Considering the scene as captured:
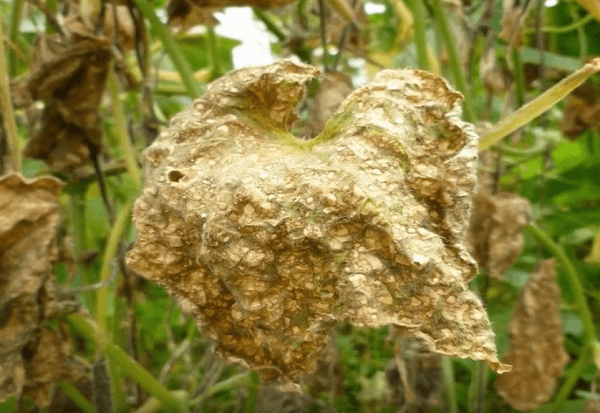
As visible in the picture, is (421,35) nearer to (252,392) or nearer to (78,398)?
(252,392)

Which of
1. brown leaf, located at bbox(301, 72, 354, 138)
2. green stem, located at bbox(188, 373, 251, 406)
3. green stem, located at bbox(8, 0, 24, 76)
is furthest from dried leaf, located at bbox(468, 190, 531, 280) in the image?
green stem, located at bbox(8, 0, 24, 76)

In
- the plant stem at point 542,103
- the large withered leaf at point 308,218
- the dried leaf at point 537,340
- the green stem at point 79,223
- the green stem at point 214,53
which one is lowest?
the dried leaf at point 537,340

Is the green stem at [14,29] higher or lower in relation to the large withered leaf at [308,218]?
higher

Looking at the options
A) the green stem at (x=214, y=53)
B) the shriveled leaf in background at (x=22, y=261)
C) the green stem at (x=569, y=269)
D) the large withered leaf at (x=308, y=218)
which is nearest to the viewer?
the large withered leaf at (x=308, y=218)

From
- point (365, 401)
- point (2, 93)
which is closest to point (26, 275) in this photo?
point (2, 93)

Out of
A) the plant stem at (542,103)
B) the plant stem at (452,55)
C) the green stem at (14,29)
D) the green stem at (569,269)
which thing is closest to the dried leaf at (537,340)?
the green stem at (569,269)

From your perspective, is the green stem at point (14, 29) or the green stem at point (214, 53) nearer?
the green stem at point (14, 29)

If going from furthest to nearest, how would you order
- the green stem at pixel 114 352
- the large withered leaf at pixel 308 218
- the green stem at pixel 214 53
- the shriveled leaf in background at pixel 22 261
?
the green stem at pixel 214 53, the green stem at pixel 114 352, the shriveled leaf in background at pixel 22 261, the large withered leaf at pixel 308 218

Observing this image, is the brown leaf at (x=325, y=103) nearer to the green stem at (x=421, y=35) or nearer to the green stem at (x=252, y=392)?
the green stem at (x=421, y=35)

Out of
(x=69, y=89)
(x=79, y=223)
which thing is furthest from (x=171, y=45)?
(x=79, y=223)
